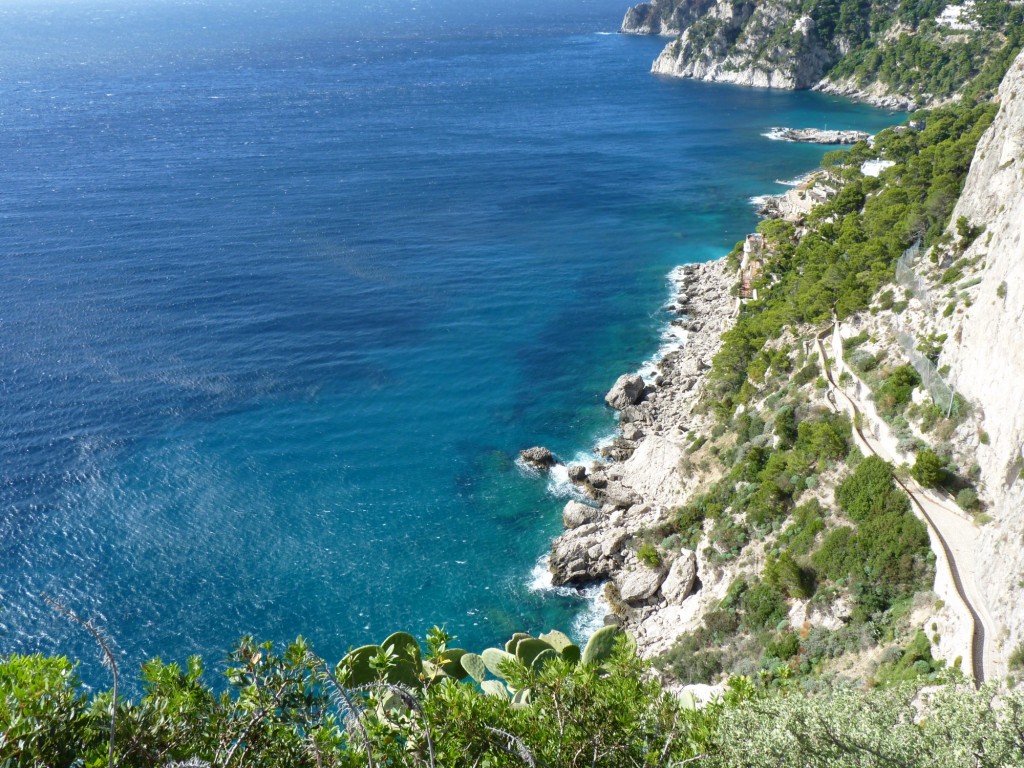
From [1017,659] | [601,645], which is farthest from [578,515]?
[1017,659]

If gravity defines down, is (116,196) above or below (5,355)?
above

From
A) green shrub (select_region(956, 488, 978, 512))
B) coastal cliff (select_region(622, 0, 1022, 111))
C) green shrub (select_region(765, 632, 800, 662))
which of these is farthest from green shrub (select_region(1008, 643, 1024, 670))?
coastal cliff (select_region(622, 0, 1022, 111))

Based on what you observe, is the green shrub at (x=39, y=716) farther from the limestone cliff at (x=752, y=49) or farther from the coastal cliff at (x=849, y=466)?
the limestone cliff at (x=752, y=49)

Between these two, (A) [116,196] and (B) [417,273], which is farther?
(A) [116,196]

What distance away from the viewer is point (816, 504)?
3697 cm

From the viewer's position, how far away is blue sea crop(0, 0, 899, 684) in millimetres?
43625

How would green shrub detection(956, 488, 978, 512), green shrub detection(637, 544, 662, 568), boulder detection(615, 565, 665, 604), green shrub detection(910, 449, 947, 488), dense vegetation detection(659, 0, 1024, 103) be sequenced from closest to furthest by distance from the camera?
green shrub detection(956, 488, 978, 512)
green shrub detection(910, 449, 947, 488)
boulder detection(615, 565, 665, 604)
green shrub detection(637, 544, 662, 568)
dense vegetation detection(659, 0, 1024, 103)

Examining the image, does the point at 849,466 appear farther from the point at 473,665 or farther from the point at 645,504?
the point at 473,665

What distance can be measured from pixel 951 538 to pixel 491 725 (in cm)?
2339

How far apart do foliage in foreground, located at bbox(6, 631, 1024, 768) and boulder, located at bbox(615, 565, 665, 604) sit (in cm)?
2445

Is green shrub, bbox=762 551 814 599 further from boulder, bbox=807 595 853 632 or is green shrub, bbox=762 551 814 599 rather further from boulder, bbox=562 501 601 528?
boulder, bbox=562 501 601 528

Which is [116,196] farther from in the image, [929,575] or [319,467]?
[929,575]

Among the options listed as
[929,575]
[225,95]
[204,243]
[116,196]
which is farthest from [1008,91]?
[225,95]

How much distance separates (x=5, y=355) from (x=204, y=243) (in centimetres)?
2746
